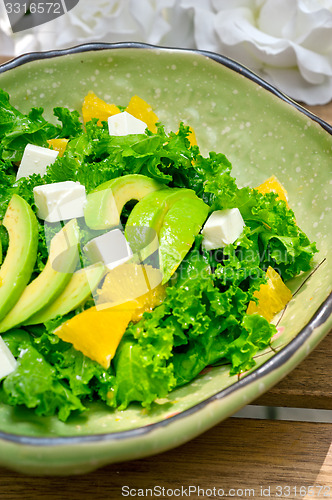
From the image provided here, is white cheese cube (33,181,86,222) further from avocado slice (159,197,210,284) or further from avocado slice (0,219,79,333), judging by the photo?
avocado slice (159,197,210,284)

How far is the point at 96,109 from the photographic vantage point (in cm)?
240

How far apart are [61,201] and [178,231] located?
41cm

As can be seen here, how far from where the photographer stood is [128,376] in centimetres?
158

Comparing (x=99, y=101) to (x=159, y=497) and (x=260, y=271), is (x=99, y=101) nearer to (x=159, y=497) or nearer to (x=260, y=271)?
(x=260, y=271)

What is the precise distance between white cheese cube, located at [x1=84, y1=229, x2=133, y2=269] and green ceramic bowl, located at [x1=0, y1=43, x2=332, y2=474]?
447 millimetres

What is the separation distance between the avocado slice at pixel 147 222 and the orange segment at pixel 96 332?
0.27 meters

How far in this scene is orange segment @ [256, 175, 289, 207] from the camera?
2.14 metres

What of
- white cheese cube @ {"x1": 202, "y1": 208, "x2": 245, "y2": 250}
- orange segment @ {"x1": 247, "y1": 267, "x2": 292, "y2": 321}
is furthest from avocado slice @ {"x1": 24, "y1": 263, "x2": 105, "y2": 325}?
orange segment @ {"x1": 247, "y1": 267, "x2": 292, "y2": 321}

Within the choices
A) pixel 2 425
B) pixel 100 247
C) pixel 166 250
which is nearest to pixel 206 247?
pixel 166 250

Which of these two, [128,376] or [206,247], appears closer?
[128,376]

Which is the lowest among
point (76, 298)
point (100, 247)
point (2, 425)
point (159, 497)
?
point (159, 497)

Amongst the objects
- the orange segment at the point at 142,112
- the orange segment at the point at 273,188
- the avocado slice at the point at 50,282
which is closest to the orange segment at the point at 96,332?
the avocado slice at the point at 50,282

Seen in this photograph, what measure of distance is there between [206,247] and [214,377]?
0.48 meters

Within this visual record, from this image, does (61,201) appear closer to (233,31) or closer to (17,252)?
(17,252)
